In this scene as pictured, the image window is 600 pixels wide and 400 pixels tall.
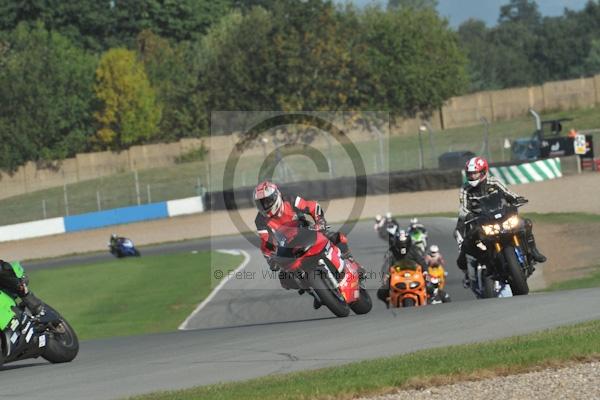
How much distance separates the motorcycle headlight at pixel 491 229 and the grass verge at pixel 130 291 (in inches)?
324

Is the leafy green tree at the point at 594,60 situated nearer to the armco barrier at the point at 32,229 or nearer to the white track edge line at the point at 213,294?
the armco barrier at the point at 32,229

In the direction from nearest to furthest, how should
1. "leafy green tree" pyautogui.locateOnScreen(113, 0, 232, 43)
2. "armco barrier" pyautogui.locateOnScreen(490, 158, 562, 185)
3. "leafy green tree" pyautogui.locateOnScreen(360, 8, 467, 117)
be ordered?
"armco barrier" pyautogui.locateOnScreen(490, 158, 562, 185)
"leafy green tree" pyautogui.locateOnScreen(360, 8, 467, 117)
"leafy green tree" pyautogui.locateOnScreen(113, 0, 232, 43)

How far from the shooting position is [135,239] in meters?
46.8

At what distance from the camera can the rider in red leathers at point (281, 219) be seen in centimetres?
1333

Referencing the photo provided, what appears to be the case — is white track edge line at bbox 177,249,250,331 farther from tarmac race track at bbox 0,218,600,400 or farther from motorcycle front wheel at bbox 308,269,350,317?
tarmac race track at bbox 0,218,600,400

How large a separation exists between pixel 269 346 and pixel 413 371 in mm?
2814

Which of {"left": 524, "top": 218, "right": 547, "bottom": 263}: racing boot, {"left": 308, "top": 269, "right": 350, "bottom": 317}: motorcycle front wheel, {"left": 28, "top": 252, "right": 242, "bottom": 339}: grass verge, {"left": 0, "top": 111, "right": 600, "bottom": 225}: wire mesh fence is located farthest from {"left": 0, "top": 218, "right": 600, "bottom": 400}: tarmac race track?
{"left": 0, "top": 111, "right": 600, "bottom": 225}: wire mesh fence

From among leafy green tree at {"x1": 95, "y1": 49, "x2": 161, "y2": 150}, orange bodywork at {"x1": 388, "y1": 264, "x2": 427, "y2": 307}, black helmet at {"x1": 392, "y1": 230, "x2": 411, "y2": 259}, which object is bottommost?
orange bodywork at {"x1": 388, "y1": 264, "x2": 427, "y2": 307}

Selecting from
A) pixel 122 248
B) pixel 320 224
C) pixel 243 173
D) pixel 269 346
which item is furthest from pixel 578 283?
pixel 243 173

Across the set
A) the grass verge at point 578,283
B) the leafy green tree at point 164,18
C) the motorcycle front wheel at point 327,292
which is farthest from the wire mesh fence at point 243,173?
the leafy green tree at point 164,18

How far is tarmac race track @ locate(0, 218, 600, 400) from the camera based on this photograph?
32.0 feet

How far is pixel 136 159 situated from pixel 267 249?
57.7m

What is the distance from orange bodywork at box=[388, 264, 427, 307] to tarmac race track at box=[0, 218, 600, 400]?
2.16 metres

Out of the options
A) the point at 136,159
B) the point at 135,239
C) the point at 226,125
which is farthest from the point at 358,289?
the point at 136,159
